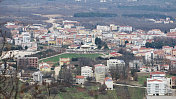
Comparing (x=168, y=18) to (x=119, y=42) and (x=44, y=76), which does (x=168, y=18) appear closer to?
(x=119, y=42)

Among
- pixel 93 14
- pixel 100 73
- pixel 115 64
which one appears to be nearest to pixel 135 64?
pixel 115 64

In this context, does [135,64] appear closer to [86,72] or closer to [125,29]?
[86,72]

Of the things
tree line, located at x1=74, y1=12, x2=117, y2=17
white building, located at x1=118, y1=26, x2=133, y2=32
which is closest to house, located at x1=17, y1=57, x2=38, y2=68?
white building, located at x1=118, y1=26, x2=133, y2=32

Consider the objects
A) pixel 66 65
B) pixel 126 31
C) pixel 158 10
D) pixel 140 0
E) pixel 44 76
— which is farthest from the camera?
pixel 140 0

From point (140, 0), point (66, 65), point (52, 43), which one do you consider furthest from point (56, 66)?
point (140, 0)

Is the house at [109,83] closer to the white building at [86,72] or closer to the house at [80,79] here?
the house at [80,79]

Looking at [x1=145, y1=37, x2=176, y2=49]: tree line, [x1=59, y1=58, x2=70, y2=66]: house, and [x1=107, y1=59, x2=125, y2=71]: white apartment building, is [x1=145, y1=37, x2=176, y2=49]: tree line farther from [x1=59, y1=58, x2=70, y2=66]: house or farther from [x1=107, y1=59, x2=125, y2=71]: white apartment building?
[x1=59, y1=58, x2=70, y2=66]: house

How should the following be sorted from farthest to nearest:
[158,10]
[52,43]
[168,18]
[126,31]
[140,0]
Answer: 1. [140,0]
2. [158,10]
3. [168,18]
4. [126,31]
5. [52,43]

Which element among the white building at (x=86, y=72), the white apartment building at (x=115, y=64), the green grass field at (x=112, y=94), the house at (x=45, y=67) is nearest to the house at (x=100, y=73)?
the white building at (x=86, y=72)
